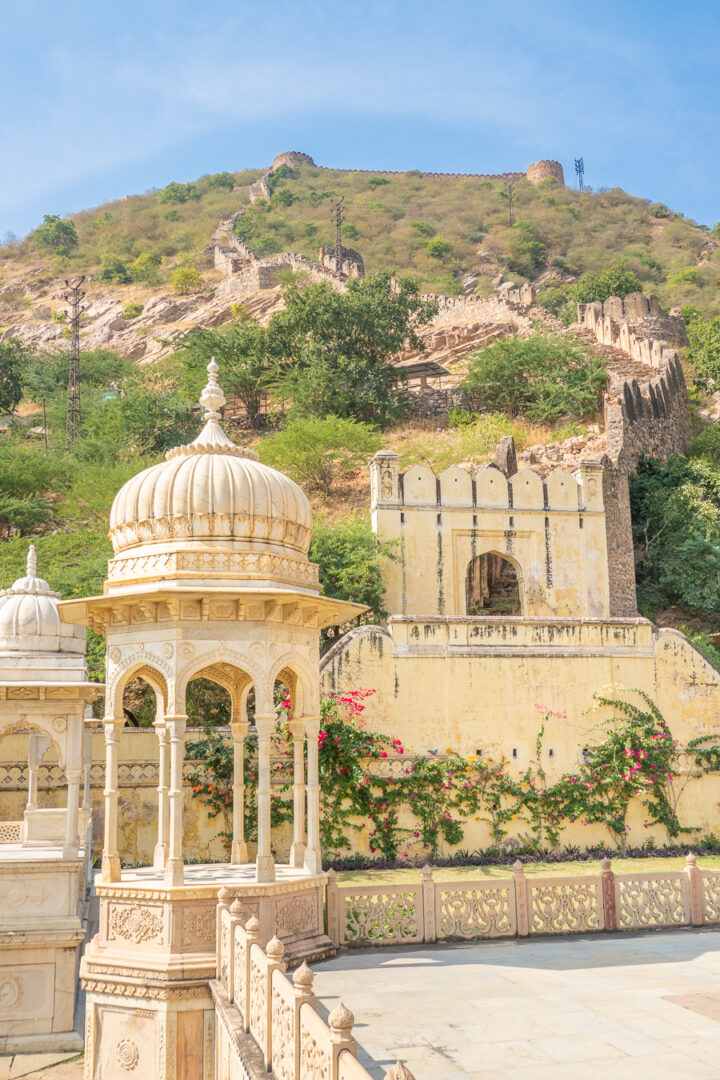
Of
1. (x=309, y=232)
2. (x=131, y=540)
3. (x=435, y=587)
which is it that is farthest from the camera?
(x=309, y=232)

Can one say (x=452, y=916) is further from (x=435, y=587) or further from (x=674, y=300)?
(x=674, y=300)

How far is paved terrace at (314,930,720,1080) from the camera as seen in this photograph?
229 inches

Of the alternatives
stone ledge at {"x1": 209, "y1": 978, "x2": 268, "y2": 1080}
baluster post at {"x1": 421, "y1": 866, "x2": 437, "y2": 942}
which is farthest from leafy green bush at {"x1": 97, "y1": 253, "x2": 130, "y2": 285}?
stone ledge at {"x1": 209, "y1": 978, "x2": 268, "y2": 1080}

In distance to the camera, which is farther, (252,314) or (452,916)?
(252,314)

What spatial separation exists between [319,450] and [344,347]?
848cm

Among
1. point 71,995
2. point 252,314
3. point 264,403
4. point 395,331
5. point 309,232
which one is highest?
point 309,232

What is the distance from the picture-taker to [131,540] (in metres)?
8.70

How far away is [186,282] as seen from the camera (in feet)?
204

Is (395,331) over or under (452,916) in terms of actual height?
over

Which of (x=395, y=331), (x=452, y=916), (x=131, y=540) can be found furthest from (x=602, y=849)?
(x=395, y=331)

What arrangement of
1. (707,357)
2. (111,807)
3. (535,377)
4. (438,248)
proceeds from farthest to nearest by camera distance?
(438,248) < (707,357) < (535,377) < (111,807)

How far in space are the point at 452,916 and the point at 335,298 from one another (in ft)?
93.4

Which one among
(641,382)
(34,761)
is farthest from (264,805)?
(641,382)

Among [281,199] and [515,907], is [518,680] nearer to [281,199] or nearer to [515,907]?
[515,907]
